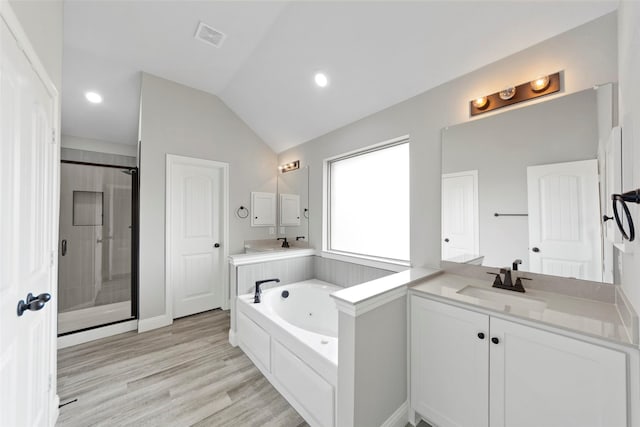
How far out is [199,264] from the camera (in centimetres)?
329

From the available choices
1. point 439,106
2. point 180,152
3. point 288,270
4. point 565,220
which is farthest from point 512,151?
point 180,152

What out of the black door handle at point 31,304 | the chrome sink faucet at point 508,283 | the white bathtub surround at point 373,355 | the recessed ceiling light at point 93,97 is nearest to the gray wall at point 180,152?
the recessed ceiling light at point 93,97

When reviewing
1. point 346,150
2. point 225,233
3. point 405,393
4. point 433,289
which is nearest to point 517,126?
point 433,289

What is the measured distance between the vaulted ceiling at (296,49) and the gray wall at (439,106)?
7 cm

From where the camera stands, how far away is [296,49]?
2.32 m

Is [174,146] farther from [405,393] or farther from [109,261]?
[405,393]

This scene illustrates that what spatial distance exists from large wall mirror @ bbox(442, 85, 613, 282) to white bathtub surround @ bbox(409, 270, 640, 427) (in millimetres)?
186

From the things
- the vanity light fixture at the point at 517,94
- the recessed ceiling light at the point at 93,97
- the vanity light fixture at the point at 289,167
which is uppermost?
the recessed ceiling light at the point at 93,97

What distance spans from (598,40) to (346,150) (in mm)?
1980

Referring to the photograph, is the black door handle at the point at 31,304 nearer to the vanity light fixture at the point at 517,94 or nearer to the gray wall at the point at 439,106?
the gray wall at the point at 439,106

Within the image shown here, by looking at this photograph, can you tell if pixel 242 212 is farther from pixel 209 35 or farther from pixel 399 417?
pixel 399 417

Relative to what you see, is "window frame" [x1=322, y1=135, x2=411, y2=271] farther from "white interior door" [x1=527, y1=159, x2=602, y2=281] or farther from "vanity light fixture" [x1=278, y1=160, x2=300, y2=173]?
"white interior door" [x1=527, y1=159, x2=602, y2=281]

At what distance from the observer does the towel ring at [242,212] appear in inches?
142

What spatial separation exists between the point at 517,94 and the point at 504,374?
5.68ft
